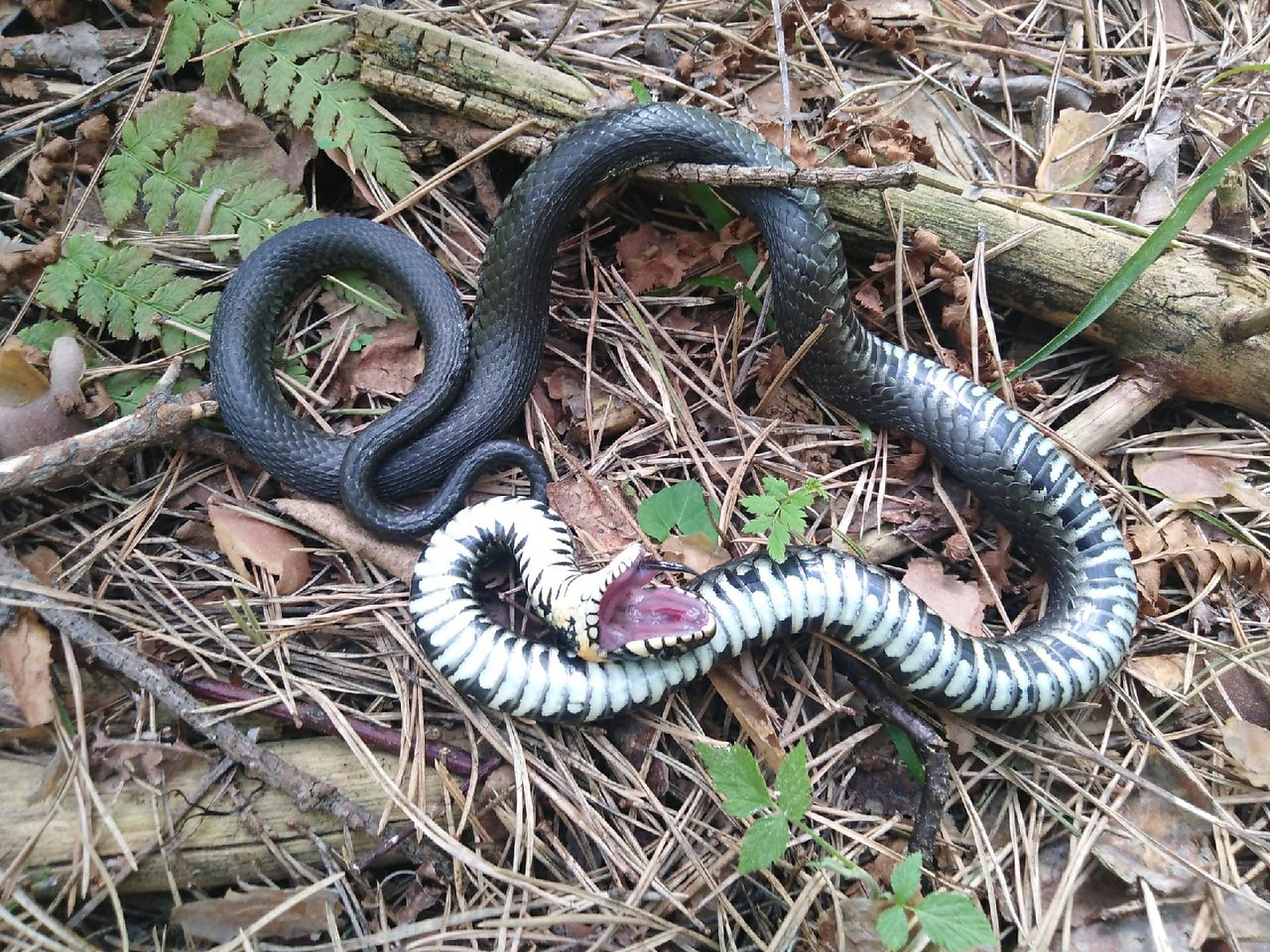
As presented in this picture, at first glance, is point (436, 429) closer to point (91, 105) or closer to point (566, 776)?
point (566, 776)

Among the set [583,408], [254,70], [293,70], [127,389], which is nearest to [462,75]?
[293,70]

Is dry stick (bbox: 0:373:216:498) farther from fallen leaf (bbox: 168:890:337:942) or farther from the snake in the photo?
fallen leaf (bbox: 168:890:337:942)

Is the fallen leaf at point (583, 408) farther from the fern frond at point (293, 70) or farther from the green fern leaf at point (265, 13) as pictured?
the green fern leaf at point (265, 13)

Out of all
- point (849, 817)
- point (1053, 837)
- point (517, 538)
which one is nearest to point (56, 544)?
point (517, 538)

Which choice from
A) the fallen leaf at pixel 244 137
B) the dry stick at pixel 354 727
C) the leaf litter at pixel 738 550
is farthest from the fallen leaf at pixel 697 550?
the fallen leaf at pixel 244 137

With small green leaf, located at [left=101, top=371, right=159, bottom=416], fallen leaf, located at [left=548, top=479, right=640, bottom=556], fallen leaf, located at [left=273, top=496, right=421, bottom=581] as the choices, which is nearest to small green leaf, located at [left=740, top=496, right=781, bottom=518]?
fallen leaf, located at [left=548, top=479, right=640, bottom=556]
